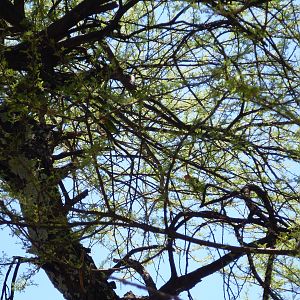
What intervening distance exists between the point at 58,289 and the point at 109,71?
780mm

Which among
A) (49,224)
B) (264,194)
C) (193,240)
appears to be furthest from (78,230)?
(264,194)

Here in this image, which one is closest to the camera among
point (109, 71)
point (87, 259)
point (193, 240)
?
point (193, 240)

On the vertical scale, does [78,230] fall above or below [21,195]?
below

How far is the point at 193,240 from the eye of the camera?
6.04 ft

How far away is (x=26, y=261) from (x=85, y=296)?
0.23 meters

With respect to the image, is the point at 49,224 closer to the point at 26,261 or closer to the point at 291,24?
the point at 26,261

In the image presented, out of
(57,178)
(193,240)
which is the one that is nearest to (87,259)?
(57,178)

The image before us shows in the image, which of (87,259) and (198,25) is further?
(87,259)

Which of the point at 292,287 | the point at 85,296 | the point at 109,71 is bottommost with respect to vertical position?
the point at 292,287

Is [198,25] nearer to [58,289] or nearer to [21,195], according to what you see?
[21,195]

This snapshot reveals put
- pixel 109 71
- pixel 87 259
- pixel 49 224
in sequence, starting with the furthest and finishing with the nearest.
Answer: pixel 87 259 → pixel 49 224 → pixel 109 71

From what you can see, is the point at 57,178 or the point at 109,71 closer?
the point at 109,71

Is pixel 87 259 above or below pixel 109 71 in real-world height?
below

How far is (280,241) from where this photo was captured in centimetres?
221
